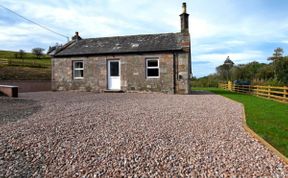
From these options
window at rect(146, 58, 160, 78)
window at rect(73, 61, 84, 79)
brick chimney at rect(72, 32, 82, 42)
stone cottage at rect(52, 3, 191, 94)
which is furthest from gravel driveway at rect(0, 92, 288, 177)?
brick chimney at rect(72, 32, 82, 42)

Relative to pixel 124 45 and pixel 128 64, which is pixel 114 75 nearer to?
pixel 128 64

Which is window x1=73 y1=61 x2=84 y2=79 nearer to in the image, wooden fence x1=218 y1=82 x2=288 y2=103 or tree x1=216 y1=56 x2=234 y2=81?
wooden fence x1=218 y1=82 x2=288 y2=103

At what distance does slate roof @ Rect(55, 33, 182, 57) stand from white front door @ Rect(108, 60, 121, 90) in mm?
814

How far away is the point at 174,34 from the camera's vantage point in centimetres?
1867

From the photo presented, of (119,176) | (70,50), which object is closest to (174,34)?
(70,50)

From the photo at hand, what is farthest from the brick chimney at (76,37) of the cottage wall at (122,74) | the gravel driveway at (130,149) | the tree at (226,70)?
the tree at (226,70)

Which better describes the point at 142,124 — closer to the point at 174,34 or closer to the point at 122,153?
the point at 122,153

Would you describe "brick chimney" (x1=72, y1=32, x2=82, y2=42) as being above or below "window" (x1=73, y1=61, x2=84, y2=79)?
above

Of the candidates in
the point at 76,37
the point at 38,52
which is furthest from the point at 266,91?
the point at 38,52

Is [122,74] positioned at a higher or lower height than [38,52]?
lower

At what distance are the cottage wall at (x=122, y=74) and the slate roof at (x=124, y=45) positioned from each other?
38cm

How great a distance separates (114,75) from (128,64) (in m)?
1.39

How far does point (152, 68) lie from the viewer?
671 inches

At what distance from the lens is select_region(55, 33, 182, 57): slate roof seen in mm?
17094
